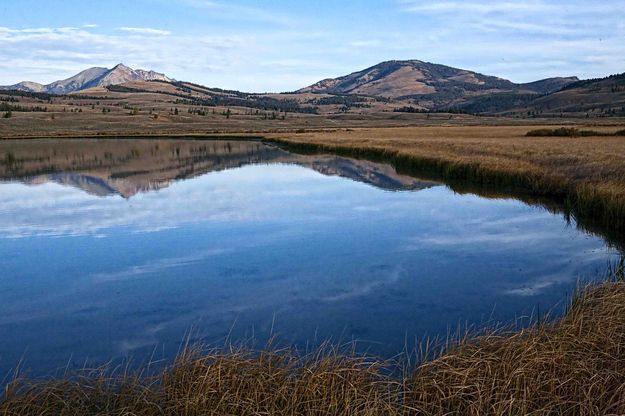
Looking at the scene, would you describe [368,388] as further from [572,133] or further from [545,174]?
[572,133]

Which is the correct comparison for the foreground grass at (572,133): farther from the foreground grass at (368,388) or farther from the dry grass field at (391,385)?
the foreground grass at (368,388)

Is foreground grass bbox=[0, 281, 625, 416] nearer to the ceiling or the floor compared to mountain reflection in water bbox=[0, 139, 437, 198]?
nearer to the ceiling

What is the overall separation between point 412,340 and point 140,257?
→ 8.51 m

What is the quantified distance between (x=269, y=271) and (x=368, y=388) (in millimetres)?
7490

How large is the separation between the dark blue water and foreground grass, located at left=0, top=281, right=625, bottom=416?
222cm

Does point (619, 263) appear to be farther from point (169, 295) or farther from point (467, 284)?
point (169, 295)

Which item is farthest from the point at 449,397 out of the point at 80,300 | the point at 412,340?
the point at 80,300

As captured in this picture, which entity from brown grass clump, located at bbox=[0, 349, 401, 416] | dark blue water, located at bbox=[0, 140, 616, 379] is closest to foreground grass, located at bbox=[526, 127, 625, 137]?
dark blue water, located at bbox=[0, 140, 616, 379]

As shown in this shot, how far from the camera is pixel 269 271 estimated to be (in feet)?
45.4

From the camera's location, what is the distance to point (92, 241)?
56.3 ft

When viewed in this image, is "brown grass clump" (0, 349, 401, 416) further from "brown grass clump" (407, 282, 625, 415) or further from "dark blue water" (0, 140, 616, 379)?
"dark blue water" (0, 140, 616, 379)

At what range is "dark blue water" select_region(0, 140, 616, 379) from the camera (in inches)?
394

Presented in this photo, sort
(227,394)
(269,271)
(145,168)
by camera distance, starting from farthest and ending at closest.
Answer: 1. (145,168)
2. (269,271)
3. (227,394)

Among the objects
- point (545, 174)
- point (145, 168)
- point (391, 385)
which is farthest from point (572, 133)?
point (391, 385)
